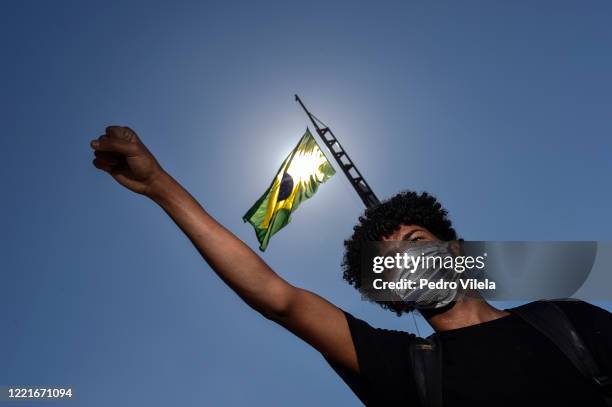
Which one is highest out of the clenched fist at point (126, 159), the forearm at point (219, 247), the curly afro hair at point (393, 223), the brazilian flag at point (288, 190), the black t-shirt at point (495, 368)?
the brazilian flag at point (288, 190)

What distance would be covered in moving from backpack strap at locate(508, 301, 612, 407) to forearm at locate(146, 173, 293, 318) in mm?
1283

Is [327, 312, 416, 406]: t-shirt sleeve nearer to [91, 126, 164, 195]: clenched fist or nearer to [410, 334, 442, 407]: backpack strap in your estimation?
[410, 334, 442, 407]: backpack strap

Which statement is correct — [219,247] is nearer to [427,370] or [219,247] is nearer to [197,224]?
[197,224]

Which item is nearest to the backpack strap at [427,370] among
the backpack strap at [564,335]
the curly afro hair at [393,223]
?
the backpack strap at [564,335]

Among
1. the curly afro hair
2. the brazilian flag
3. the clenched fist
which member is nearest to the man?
the clenched fist

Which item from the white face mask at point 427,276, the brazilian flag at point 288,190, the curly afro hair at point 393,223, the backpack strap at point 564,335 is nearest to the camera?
the backpack strap at point 564,335

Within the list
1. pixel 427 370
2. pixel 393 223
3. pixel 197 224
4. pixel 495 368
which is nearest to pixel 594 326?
pixel 495 368

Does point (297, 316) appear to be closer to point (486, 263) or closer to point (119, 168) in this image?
point (119, 168)

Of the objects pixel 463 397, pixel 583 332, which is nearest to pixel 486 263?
pixel 583 332

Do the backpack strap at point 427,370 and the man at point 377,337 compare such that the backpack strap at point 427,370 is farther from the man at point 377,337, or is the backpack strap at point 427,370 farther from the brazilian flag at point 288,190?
the brazilian flag at point 288,190

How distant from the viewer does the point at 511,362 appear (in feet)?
8.01

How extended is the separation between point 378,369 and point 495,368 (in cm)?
53

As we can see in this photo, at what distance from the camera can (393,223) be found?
12.6 feet

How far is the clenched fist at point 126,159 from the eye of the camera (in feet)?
6.91
